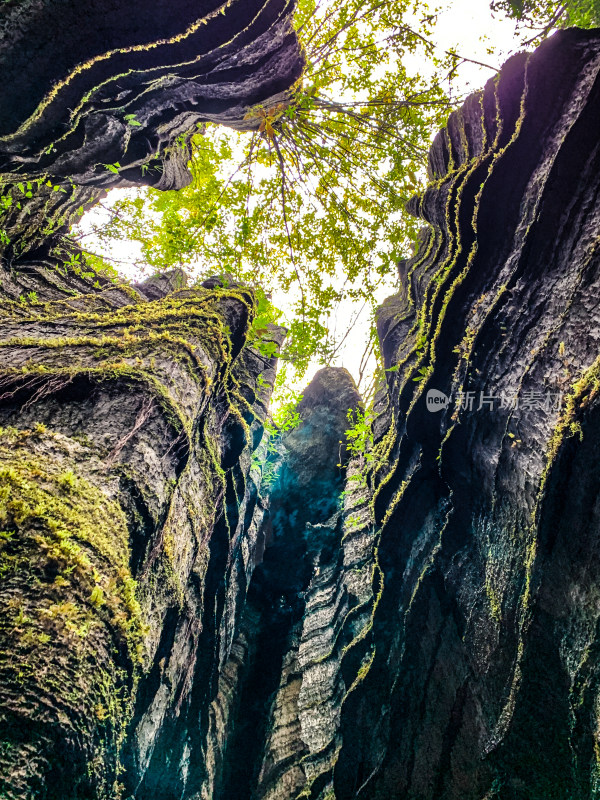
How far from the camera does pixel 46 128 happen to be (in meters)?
5.09

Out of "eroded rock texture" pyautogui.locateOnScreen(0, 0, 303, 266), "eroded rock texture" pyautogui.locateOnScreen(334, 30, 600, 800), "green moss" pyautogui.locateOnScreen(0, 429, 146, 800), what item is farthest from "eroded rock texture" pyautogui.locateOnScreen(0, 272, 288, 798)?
"eroded rock texture" pyautogui.locateOnScreen(334, 30, 600, 800)

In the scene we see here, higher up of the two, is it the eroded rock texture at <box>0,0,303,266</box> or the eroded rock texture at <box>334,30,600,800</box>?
the eroded rock texture at <box>0,0,303,266</box>

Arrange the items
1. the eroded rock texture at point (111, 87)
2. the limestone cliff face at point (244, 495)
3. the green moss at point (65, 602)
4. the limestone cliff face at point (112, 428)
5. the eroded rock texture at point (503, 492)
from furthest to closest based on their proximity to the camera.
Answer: the eroded rock texture at point (111, 87), the eroded rock texture at point (503, 492), the limestone cliff face at point (244, 495), the limestone cliff face at point (112, 428), the green moss at point (65, 602)

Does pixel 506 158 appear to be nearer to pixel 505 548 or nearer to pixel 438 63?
pixel 505 548

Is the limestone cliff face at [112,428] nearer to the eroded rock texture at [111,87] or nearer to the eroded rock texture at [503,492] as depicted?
the eroded rock texture at [111,87]

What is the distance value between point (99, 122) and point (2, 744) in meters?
7.19

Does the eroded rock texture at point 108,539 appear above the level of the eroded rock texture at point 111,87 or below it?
below

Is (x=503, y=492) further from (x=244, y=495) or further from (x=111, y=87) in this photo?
(x=111, y=87)

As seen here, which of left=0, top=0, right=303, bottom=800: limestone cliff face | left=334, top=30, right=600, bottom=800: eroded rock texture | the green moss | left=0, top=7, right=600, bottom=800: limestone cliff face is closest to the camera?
the green moss

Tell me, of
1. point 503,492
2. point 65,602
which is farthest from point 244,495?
point 65,602

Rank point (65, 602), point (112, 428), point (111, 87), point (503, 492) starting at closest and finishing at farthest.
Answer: point (65, 602), point (112, 428), point (503, 492), point (111, 87)

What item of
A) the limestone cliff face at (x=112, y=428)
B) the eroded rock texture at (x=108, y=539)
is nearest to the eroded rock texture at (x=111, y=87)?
the limestone cliff face at (x=112, y=428)

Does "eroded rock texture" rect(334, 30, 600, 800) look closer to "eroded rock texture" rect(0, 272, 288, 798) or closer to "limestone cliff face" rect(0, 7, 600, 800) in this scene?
"limestone cliff face" rect(0, 7, 600, 800)

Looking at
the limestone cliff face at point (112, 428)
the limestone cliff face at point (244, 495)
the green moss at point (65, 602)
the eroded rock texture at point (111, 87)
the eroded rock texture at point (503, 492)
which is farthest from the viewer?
the eroded rock texture at point (111, 87)
